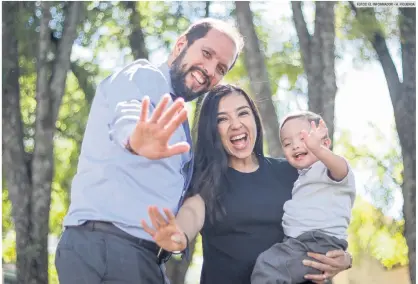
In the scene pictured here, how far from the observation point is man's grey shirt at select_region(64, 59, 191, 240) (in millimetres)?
1303

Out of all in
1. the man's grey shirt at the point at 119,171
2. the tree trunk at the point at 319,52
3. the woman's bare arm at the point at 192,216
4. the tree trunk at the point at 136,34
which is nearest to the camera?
the man's grey shirt at the point at 119,171

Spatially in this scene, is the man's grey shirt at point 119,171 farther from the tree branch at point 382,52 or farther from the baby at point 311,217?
the tree branch at point 382,52

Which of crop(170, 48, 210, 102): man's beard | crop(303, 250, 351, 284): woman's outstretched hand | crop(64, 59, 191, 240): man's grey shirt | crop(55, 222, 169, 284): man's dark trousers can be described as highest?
crop(170, 48, 210, 102): man's beard

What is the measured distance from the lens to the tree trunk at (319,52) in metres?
2.80

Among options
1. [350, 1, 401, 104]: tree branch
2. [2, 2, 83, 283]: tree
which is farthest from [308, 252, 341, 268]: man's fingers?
[2, 2, 83, 283]: tree

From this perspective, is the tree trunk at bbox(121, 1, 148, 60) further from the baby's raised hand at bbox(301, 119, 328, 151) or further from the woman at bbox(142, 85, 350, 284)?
the baby's raised hand at bbox(301, 119, 328, 151)

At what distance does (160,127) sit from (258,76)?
5.94ft

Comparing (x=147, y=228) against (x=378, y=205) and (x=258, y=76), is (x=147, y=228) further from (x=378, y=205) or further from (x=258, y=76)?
(x=378, y=205)

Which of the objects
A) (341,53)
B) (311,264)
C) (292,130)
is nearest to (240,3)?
(341,53)

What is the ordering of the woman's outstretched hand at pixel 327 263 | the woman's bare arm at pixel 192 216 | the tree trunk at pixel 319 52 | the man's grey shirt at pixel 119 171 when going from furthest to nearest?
the tree trunk at pixel 319 52 < the woman's outstretched hand at pixel 327 263 < the woman's bare arm at pixel 192 216 < the man's grey shirt at pixel 119 171

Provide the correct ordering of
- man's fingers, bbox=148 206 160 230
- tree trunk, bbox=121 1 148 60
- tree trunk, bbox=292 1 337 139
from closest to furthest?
man's fingers, bbox=148 206 160 230 → tree trunk, bbox=292 1 337 139 → tree trunk, bbox=121 1 148 60

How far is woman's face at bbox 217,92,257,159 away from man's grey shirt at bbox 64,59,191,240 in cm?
24

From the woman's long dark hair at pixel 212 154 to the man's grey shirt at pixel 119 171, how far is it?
0.54 feet

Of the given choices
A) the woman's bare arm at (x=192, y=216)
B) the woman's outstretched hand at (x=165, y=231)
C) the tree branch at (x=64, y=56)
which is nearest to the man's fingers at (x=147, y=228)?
the woman's outstretched hand at (x=165, y=231)
